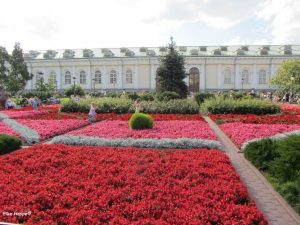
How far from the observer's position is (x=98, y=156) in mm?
9914

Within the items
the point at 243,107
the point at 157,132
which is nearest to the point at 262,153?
the point at 157,132

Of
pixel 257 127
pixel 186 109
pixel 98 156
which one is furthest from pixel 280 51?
pixel 98 156

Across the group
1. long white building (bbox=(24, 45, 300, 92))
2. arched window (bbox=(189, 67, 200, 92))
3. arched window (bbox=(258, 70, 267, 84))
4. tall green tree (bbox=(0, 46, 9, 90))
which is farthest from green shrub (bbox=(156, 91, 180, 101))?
arched window (bbox=(258, 70, 267, 84))

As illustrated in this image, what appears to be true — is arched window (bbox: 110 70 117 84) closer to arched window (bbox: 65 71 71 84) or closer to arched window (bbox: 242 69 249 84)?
arched window (bbox: 65 71 71 84)

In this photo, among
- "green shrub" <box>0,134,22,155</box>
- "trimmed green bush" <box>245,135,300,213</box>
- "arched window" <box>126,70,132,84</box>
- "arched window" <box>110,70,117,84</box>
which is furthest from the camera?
"arched window" <box>110,70,117,84</box>

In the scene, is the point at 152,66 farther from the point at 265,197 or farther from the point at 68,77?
the point at 265,197

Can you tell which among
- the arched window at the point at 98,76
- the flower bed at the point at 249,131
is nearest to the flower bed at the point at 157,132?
the flower bed at the point at 249,131

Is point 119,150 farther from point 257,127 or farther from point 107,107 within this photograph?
point 107,107

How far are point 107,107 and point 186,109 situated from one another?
569 centimetres

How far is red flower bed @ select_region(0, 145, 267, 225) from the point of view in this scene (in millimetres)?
5512

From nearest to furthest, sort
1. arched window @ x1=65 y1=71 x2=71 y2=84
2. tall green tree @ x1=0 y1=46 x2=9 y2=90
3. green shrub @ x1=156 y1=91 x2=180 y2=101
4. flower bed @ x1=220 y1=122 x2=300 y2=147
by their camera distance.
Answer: flower bed @ x1=220 y1=122 x2=300 y2=147, green shrub @ x1=156 y1=91 x2=180 y2=101, tall green tree @ x1=0 y1=46 x2=9 y2=90, arched window @ x1=65 y1=71 x2=71 y2=84

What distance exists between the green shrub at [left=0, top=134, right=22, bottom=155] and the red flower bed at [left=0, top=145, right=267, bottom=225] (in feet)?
5.26

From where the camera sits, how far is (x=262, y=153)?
9.56 m

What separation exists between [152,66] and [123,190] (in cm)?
5592
